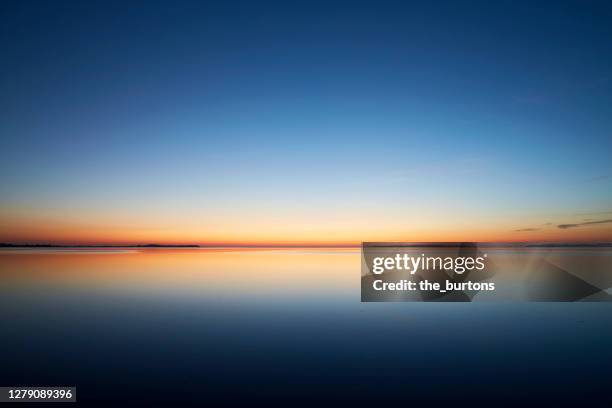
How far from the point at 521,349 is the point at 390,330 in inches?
173

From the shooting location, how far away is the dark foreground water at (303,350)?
958cm

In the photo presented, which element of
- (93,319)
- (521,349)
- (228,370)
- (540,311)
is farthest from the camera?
(540,311)

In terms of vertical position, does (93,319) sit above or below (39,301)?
below

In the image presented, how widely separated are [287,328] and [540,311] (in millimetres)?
12324

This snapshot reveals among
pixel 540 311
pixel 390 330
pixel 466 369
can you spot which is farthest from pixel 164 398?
pixel 540 311

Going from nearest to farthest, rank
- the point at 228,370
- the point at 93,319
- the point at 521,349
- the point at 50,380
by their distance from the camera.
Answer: the point at 50,380
the point at 228,370
the point at 521,349
the point at 93,319

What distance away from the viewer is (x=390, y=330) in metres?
15.5

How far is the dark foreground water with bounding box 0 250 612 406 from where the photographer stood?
9578mm

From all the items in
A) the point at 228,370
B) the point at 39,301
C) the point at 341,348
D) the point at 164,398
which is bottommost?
the point at 164,398

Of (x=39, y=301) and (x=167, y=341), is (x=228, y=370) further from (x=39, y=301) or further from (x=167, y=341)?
(x=39, y=301)

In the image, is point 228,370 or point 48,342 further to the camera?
Result: point 48,342

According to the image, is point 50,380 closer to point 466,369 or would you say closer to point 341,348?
point 341,348

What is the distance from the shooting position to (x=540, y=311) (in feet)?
63.4

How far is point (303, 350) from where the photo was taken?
12.8 meters
